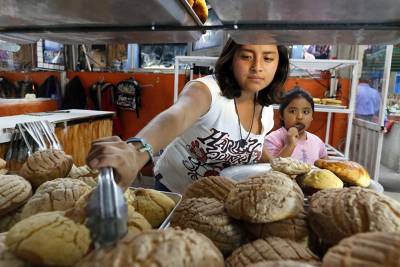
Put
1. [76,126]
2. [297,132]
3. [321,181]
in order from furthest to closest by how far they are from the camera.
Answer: [76,126]
[297,132]
[321,181]

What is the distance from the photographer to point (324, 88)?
3.57m

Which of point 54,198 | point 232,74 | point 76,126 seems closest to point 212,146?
point 232,74

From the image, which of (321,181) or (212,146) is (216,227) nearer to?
(321,181)

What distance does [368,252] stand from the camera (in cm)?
34

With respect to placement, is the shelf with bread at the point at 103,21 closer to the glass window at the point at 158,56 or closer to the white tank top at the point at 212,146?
the white tank top at the point at 212,146

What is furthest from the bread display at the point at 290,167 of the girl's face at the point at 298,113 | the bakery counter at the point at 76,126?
the bakery counter at the point at 76,126

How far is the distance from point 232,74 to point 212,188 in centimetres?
63

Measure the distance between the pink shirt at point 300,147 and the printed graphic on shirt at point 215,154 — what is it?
2.75 ft

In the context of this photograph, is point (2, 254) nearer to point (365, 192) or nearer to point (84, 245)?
point (84, 245)

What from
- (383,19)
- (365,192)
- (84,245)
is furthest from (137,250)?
(383,19)

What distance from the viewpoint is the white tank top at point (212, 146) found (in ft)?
3.81

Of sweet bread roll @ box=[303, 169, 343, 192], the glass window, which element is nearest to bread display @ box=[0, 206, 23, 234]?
sweet bread roll @ box=[303, 169, 343, 192]

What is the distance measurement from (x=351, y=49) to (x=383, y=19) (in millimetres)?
3668

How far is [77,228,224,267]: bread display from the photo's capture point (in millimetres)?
335
